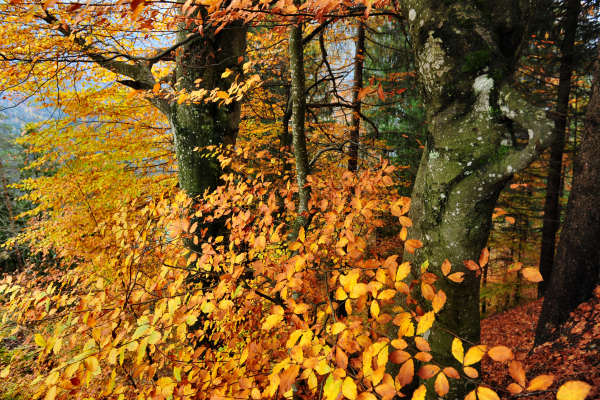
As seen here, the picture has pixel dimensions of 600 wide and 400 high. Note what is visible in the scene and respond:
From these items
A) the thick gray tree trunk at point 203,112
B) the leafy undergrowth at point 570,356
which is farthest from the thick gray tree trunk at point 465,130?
the thick gray tree trunk at point 203,112

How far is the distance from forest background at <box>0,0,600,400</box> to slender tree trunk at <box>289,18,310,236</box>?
3 centimetres

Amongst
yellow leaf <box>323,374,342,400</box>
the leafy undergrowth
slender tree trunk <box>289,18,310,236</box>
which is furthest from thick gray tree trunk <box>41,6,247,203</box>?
the leafy undergrowth

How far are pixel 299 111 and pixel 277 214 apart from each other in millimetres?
1603

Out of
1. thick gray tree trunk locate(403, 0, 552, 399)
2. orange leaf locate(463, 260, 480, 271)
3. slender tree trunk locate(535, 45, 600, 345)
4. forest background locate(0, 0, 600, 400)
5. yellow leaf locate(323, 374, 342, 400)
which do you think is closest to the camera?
yellow leaf locate(323, 374, 342, 400)

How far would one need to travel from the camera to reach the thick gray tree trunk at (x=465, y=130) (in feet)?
5.68


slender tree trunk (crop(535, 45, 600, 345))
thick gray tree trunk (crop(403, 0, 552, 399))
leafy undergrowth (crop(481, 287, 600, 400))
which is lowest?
leafy undergrowth (crop(481, 287, 600, 400))

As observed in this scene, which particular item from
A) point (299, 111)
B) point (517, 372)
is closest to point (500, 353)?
point (517, 372)

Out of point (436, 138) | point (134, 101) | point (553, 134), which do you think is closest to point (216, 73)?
point (436, 138)

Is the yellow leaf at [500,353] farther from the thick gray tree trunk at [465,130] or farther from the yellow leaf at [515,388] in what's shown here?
the thick gray tree trunk at [465,130]

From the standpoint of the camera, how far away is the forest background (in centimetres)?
162

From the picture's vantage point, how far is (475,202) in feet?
6.13

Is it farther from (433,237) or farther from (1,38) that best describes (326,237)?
(1,38)

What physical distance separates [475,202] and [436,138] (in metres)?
0.55

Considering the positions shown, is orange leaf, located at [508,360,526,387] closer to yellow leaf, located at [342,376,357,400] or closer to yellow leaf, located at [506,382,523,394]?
yellow leaf, located at [506,382,523,394]
